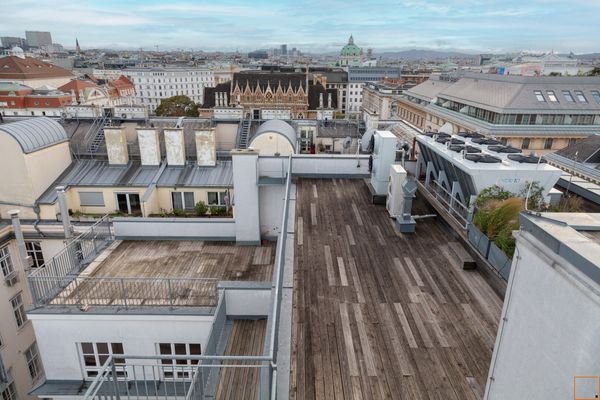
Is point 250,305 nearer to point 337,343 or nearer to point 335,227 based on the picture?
point 335,227

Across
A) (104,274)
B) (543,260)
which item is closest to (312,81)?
(104,274)

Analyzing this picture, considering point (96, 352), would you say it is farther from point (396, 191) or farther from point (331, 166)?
point (331, 166)

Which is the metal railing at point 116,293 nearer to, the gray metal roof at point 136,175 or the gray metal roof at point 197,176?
the gray metal roof at point 197,176

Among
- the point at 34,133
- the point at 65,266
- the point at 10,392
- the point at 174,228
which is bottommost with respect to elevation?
the point at 10,392

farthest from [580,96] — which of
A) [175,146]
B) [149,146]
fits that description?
[149,146]

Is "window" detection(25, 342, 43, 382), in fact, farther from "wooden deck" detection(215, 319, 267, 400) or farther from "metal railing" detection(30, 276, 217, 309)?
"wooden deck" detection(215, 319, 267, 400)
